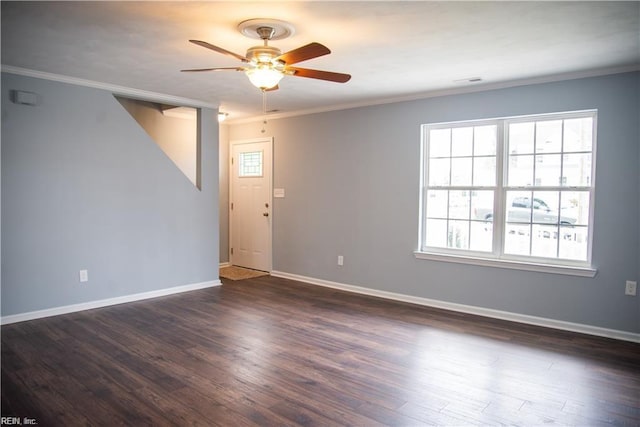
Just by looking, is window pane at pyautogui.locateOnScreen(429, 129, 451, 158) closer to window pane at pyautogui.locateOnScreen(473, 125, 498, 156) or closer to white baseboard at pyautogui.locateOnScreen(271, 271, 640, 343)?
window pane at pyautogui.locateOnScreen(473, 125, 498, 156)

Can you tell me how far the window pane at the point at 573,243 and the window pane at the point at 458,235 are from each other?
0.93m

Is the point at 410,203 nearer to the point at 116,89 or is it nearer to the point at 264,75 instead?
the point at 264,75

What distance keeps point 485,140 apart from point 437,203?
87 cm

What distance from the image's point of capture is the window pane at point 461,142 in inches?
183

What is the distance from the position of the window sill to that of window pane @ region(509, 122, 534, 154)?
1141 millimetres

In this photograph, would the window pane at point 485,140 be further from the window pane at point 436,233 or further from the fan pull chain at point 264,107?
the fan pull chain at point 264,107

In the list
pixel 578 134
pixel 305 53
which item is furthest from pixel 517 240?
pixel 305 53

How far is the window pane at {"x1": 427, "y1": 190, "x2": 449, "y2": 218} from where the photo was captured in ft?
15.9

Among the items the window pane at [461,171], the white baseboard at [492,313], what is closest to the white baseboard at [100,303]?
the white baseboard at [492,313]

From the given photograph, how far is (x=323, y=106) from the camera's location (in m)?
5.66

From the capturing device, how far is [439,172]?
4875 millimetres

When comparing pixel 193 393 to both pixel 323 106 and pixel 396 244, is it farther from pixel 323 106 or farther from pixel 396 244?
pixel 323 106

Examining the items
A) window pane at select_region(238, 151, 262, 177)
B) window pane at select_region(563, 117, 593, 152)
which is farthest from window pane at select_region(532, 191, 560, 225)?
window pane at select_region(238, 151, 262, 177)

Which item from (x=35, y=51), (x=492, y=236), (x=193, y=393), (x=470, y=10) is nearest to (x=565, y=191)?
(x=492, y=236)
